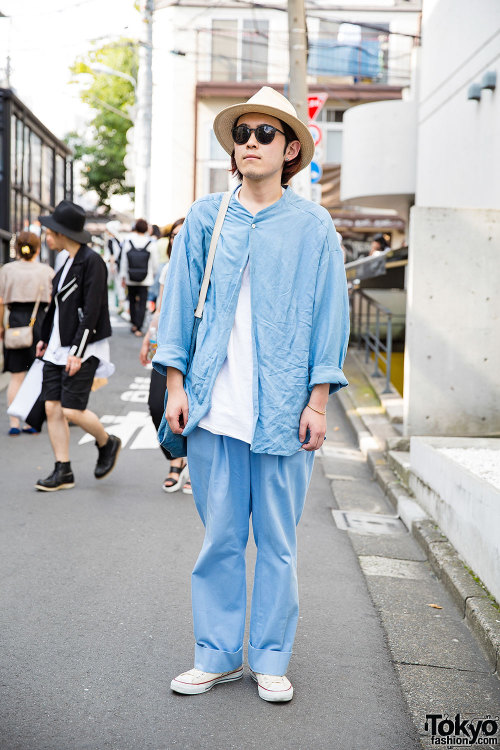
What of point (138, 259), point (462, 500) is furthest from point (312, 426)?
point (138, 259)

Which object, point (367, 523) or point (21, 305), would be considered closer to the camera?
point (367, 523)

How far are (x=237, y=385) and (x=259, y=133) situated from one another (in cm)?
90

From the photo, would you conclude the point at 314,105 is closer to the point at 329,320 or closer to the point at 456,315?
the point at 456,315

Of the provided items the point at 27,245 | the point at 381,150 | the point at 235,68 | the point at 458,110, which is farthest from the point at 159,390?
the point at 235,68

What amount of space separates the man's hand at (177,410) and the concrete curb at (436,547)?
1.62m

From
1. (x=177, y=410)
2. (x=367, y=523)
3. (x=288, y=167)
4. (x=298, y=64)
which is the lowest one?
(x=367, y=523)

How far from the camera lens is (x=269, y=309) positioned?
3.19 m

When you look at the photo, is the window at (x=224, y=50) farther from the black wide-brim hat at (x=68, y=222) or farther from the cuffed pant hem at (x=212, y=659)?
the cuffed pant hem at (x=212, y=659)

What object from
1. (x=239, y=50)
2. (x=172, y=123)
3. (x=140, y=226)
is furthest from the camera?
(x=172, y=123)

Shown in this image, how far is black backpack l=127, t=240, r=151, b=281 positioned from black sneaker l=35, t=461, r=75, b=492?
8810mm

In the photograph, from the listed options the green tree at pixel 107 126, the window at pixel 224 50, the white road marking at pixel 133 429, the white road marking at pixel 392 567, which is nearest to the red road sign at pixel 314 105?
the white road marking at pixel 133 429

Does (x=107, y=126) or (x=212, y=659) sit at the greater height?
(x=107, y=126)

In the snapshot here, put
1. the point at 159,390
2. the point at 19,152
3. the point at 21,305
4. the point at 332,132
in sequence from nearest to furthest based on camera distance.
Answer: the point at 159,390 < the point at 21,305 < the point at 19,152 < the point at 332,132

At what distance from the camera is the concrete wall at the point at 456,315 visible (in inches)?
307
